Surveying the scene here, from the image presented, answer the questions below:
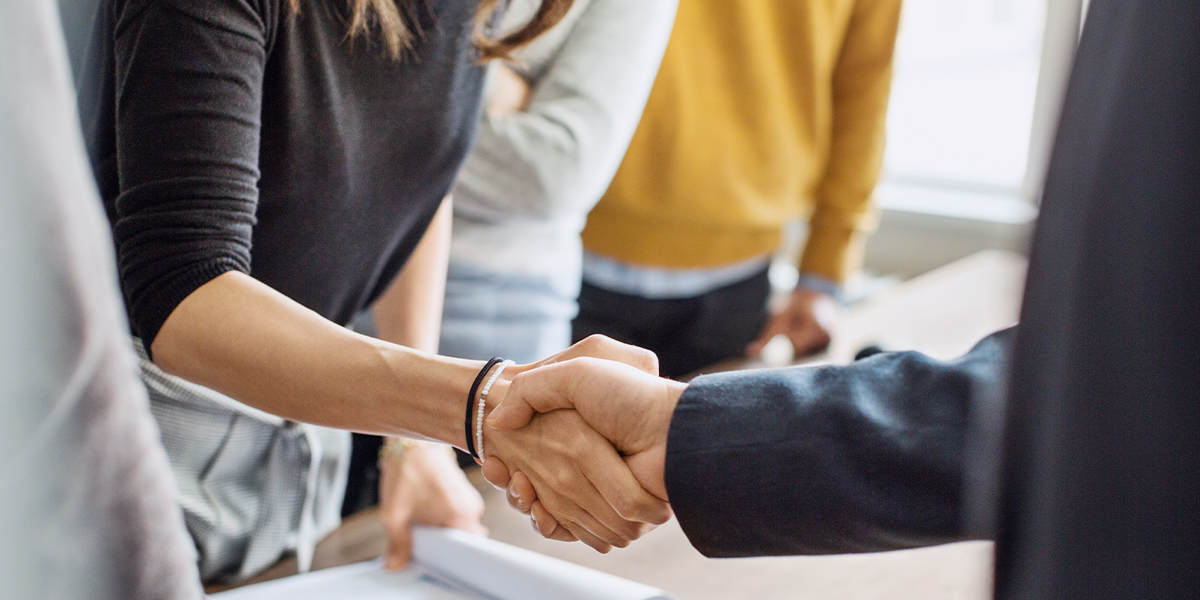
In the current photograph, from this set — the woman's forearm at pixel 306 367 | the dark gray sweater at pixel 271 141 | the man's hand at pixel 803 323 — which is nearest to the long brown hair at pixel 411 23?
the dark gray sweater at pixel 271 141

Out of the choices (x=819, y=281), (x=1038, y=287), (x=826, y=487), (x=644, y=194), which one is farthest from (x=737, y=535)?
(x=819, y=281)

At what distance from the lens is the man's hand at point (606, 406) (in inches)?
12.6

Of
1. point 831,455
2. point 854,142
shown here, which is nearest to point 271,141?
point 831,455

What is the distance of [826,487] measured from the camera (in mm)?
288

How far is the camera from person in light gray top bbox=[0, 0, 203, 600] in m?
0.16

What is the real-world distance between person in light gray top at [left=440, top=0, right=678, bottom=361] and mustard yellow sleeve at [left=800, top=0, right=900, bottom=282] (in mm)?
231

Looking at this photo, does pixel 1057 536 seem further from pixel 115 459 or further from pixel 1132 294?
pixel 115 459

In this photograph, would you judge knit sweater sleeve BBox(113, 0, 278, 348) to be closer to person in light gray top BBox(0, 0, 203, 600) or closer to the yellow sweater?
person in light gray top BBox(0, 0, 203, 600)

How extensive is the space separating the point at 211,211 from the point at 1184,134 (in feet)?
0.98

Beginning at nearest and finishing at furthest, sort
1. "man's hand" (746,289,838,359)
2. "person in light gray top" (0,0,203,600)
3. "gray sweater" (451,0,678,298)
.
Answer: "person in light gray top" (0,0,203,600)
"gray sweater" (451,0,678,298)
"man's hand" (746,289,838,359)

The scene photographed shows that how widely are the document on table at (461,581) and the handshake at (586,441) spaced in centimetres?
3

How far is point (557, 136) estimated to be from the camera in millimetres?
435

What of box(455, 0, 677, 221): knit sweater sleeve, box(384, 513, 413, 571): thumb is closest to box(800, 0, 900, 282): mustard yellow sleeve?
box(455, 0, 677, 221): knit sweater sleeve

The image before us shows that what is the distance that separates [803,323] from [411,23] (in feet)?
1.65
